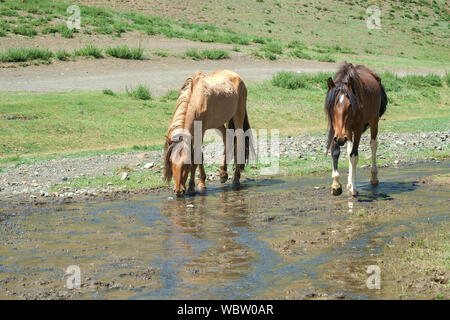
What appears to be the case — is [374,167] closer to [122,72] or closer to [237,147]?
[237,147]

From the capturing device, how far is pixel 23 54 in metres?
26.9

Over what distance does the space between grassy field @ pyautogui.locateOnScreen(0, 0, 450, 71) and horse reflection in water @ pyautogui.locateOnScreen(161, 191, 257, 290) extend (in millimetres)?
20238

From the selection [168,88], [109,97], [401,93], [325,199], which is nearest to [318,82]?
[401,93]

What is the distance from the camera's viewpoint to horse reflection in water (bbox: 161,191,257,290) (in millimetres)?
7449

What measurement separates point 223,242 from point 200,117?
397cm

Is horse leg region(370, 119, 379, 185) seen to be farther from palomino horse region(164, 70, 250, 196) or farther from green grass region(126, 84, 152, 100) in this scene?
green grass region(126, 84, 152, 100)

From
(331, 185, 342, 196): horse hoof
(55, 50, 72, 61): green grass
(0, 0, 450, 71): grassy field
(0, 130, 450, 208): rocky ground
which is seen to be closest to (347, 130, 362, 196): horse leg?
(331, 185, 342, 196): horse hoof

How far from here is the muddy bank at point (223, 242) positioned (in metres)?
6.93

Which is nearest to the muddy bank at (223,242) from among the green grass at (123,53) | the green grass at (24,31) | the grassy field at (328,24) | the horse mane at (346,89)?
the horse mane at (346,89)

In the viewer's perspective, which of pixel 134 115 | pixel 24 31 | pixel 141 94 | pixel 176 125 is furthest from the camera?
pixel 24 31

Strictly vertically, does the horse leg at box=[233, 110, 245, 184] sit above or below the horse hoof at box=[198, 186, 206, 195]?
above

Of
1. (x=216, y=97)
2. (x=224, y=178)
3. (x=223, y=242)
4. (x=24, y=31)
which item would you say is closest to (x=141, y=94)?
(x=224, y=178)

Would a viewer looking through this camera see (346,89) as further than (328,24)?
No

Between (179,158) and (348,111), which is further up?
(348,111)
